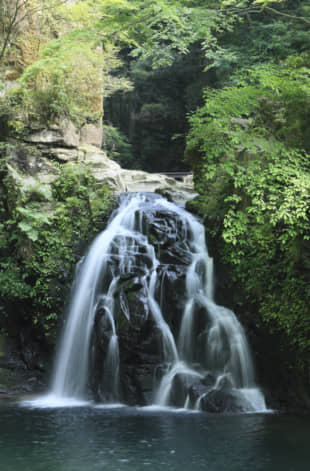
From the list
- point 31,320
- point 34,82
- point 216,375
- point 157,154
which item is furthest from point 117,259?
point 157,154

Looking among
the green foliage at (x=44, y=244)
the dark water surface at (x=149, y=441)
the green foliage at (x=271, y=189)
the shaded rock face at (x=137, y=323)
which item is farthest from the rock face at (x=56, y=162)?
the dark water surface at (x=149, y=441)

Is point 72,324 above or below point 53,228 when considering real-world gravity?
below

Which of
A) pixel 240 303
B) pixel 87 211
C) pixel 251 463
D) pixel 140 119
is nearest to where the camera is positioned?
pixel 251 463

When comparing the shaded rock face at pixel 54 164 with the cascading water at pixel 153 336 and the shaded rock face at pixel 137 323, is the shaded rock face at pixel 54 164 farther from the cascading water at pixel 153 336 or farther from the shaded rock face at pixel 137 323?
the shaded rock face at pixel 137 323

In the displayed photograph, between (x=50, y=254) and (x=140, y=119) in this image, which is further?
(x=140, y=119)

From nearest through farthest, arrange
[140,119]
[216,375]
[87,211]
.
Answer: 1. [216,375]
2. [87,211]
3. [140,119]

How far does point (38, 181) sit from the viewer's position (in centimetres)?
1130

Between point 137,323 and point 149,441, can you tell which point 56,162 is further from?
point 149,441

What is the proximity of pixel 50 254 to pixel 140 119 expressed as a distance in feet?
61.4

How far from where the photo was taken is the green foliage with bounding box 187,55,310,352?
23.7 ft

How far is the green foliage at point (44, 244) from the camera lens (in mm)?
10156

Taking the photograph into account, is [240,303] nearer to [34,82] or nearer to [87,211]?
[87,211]

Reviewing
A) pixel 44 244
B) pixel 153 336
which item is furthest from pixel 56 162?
pixel 153 336

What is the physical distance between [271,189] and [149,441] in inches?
167
